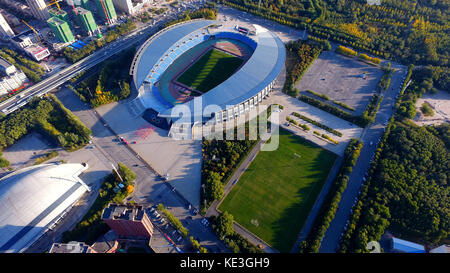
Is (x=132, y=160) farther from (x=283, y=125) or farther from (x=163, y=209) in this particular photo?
(x=283, y=125)

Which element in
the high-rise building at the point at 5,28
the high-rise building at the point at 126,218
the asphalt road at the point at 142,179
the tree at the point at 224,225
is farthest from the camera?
the high-rise building at the point at 5,28

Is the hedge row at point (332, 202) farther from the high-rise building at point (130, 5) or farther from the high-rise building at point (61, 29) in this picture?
the high-rise building at point (130, 5)

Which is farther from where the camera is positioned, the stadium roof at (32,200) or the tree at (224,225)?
the tree at (224,225)

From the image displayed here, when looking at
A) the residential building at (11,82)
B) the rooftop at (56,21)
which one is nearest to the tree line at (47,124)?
the residential building at (11,82)

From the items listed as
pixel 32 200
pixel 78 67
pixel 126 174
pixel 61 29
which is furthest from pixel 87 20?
pixel 32 200

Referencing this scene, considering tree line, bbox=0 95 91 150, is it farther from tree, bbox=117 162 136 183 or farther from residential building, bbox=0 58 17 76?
tree, bbox=117 162 136 183

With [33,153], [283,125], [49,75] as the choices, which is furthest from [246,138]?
[49,75]

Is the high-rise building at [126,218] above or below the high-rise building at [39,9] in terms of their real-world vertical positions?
below

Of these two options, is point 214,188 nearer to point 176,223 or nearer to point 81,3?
point 176,223
